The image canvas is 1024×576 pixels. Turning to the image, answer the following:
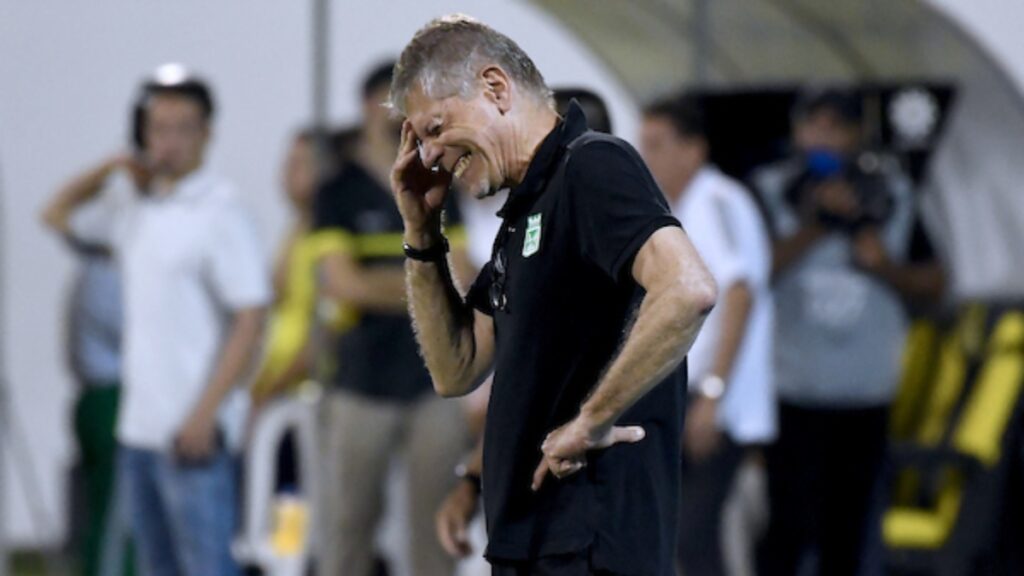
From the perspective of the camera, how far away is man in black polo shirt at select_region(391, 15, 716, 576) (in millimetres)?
3580

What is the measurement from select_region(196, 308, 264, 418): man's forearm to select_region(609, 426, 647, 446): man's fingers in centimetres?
303

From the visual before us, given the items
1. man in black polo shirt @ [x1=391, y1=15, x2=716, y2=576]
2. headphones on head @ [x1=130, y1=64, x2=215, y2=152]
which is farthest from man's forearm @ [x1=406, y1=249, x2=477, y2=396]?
headphones on head @ [x1=130, y1=64, x2=215, y2=152]

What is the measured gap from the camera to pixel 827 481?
277 inches

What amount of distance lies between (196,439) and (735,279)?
155cm

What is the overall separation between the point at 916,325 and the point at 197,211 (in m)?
2.71

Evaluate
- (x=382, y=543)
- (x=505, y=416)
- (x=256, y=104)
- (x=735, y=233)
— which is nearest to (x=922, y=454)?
(x=735, y=233)

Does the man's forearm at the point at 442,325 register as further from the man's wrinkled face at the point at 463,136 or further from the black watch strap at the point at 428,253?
the man's wrinkled face at the point at 463,136

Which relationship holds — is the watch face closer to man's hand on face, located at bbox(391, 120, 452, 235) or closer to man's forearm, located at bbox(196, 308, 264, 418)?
man's forearm, located at bbox(196, 308, 264, 418)

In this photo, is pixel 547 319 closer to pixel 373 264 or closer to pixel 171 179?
pixel 373 264

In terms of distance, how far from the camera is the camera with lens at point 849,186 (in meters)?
7.11

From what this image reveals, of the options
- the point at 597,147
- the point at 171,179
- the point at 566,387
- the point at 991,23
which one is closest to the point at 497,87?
the point at 597,147

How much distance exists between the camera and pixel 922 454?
24.1 feet

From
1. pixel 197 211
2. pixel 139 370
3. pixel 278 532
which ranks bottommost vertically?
pixel 278 532

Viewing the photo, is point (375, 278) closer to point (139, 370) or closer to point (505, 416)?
point (139, 370)
